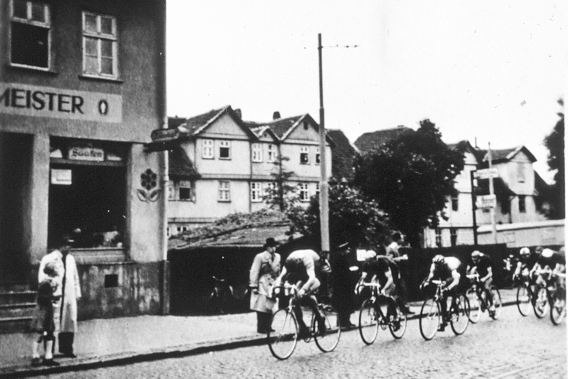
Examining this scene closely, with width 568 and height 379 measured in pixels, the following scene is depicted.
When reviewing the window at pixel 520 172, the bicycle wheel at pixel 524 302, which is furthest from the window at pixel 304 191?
the bicycle wheel at pixel 524 302

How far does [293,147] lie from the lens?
46.6ft

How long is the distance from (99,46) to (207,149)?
331 cm

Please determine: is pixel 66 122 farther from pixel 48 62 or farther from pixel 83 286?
pixel 83 286

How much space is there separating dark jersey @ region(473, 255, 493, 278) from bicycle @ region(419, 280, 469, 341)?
167 cm

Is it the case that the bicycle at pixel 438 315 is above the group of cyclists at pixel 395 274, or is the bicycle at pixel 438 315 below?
below

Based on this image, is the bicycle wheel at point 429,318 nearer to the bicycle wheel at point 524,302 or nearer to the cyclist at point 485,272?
the cyclist at point 485,272

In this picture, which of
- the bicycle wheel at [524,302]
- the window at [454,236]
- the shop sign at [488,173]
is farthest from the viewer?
the window at [454,236]

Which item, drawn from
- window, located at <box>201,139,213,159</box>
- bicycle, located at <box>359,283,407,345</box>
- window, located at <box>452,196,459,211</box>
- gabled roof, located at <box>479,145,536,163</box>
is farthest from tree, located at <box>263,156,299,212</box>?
window, located at <box>452,196,459,211</box>

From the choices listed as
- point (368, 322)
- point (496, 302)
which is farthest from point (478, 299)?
point (368, 322)

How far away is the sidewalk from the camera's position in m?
9.60

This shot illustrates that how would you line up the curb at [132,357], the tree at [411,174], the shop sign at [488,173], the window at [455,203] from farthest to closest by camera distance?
1. the window at [455,203]
2. the tree at [411,174]
3. the shop sign at [488,173]
4. the curb at [132,357]

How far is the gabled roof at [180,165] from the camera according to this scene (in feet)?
42.3

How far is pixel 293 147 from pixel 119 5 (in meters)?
4.32

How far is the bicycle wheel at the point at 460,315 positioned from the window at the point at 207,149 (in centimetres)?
540
